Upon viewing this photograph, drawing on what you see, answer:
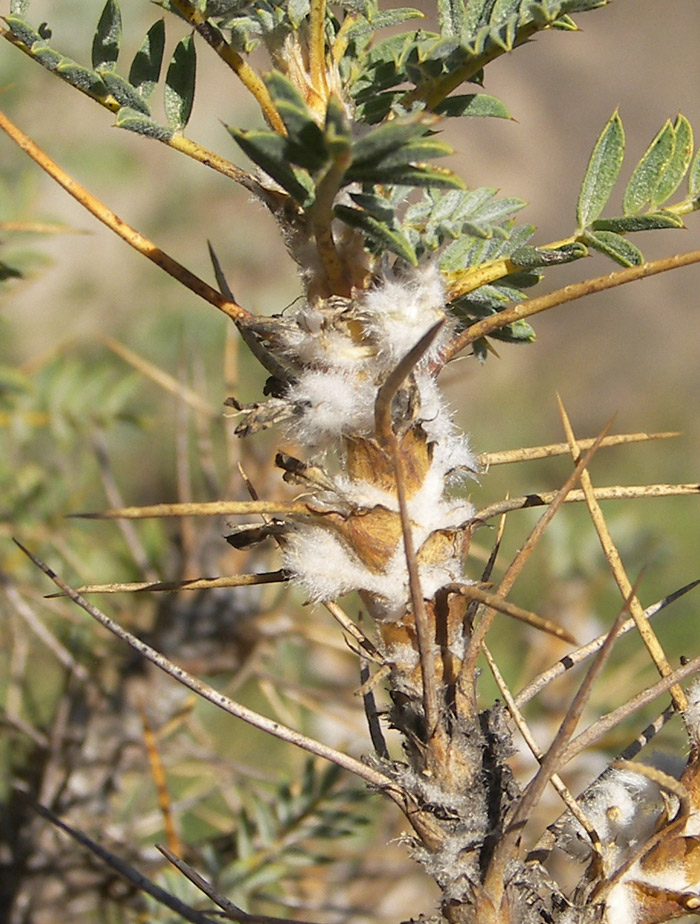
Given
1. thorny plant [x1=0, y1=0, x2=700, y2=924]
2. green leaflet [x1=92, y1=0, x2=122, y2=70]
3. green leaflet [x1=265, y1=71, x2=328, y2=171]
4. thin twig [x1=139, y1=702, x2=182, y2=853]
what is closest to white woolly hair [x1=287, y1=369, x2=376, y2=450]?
thorny plant [x1=0, y1=0, x2=700, y2=924]

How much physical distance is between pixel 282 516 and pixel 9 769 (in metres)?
0.66

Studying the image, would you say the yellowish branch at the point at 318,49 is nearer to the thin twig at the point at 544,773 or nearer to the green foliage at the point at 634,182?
the green foliage at the point at 634,182

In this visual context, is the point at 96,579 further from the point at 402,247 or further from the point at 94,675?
the point at 402,247

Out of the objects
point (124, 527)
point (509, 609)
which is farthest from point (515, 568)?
point (124, 527)

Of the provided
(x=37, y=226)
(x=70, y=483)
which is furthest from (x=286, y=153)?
(x=70, y=483)

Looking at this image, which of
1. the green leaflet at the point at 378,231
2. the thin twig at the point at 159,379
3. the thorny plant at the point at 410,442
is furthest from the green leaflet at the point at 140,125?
the thin twig at the point at 159,379

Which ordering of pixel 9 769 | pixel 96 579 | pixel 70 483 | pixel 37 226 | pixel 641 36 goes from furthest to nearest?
pixel 641 36, pixel 70 483, pixel 96 579, pixel 9 769, pixel 37 226

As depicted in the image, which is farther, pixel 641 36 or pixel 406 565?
pixel 641 36

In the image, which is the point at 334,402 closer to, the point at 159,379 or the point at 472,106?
the point at 472,106

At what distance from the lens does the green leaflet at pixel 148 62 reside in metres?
0.47

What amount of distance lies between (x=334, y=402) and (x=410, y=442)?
5cm

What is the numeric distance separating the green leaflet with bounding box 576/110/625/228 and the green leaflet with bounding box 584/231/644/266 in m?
0.02

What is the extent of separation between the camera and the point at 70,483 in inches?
47.3

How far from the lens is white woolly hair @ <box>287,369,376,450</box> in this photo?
16.3 inches
